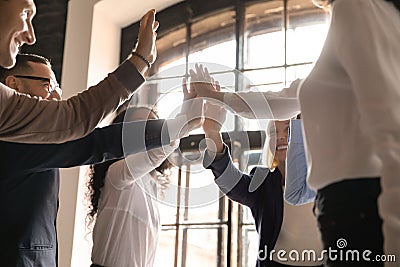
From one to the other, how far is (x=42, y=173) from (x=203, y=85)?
0.40 metres

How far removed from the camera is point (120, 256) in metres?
1.55

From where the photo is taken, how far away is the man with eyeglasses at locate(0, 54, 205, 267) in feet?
4.22

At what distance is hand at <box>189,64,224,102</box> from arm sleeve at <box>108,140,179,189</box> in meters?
0.18

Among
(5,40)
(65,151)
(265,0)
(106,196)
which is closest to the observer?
(5,40)

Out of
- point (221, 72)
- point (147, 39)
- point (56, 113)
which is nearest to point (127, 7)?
point (221, 72)

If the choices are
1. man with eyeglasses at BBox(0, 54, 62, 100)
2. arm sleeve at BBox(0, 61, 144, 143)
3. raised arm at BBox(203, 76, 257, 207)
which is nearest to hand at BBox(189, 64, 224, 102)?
raised arm at BBox(203, 76, 257, 207)

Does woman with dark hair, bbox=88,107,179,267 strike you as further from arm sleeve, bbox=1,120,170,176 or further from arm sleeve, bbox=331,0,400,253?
arm sleeve, bbox=331,0,400,253

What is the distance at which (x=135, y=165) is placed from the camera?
5.12 feet

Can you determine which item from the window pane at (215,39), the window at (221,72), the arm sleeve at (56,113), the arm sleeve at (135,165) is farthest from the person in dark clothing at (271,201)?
the window pane at (215,39)

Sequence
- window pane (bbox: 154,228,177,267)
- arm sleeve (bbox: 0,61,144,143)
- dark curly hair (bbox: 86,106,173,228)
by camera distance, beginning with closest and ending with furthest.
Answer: arm sleeve (bbox: 0,61,144,143) < dark curly hair (bbox: 86,106,173,228) < window pane (bbox: 154,228,177,267)

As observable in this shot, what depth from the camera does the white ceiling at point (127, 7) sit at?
2270 mm

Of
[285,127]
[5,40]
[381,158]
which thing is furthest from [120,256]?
[381,158]

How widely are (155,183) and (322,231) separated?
0.94 meters

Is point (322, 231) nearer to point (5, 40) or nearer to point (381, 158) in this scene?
point (381, 158)
